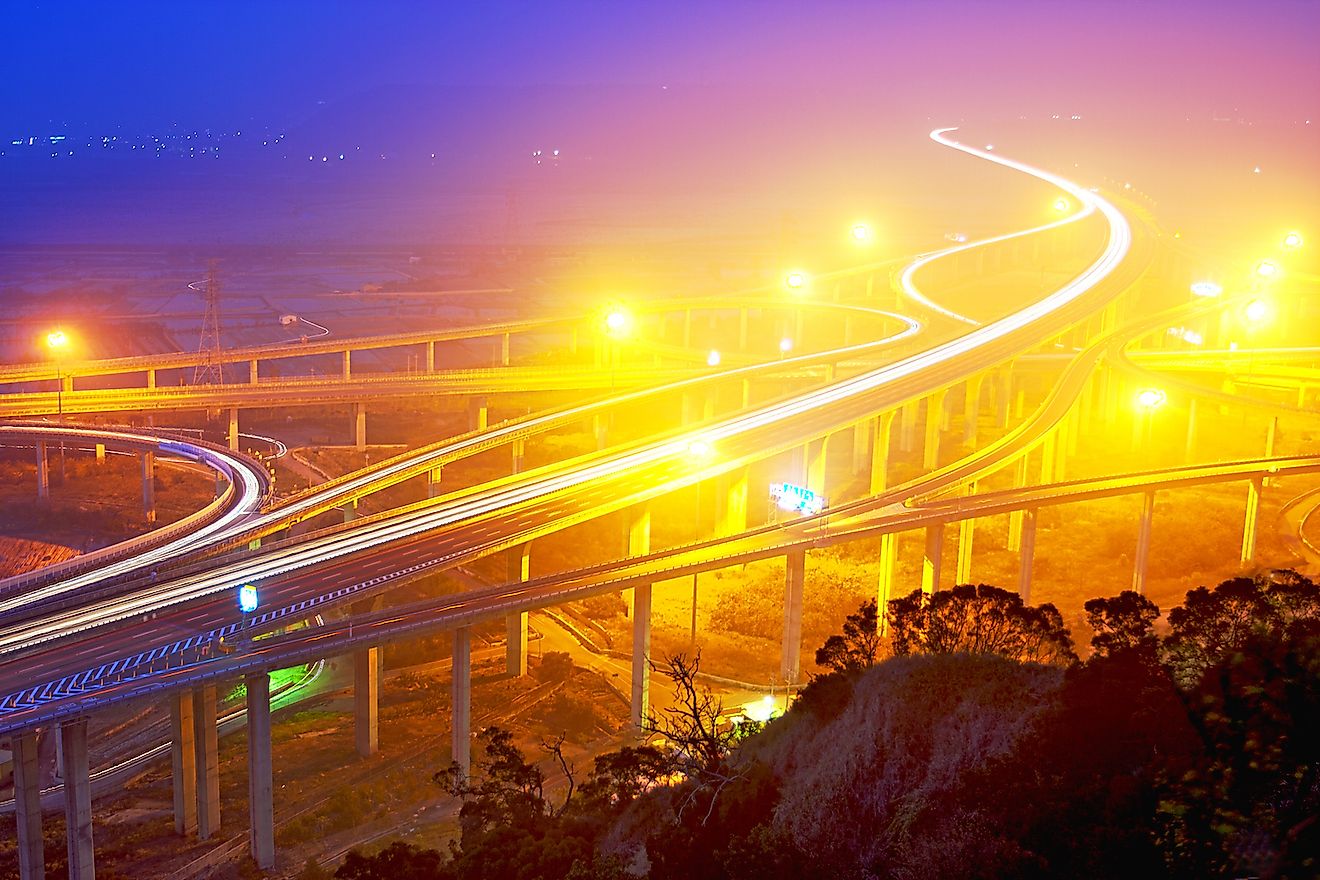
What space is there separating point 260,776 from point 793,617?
21.3 metres

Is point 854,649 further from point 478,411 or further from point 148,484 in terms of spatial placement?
point 478,411

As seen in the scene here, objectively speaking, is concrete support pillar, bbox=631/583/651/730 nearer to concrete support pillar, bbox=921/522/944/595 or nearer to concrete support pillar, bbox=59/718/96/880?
concrete support pillar, bbox=921/522/944/595

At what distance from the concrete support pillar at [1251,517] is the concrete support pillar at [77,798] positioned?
4906cm

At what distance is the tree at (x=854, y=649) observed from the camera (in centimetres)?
3378

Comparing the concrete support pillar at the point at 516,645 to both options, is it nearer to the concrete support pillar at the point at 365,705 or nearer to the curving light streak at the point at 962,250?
the concrete support pillar at the point at 365,705

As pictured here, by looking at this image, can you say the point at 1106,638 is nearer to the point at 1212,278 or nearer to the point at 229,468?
the point at 229,468

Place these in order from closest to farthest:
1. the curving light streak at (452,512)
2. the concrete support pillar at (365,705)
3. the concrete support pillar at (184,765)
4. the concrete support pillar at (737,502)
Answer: the concrete support pillar at (184,765) → the curving light streak at (452,512) → the concrete support pillar at (365,705) → the concrete support pillar at (737,502)

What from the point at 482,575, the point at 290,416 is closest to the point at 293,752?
the point at 482,575

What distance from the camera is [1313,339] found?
389ft

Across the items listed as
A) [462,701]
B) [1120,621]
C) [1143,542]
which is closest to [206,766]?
[462,701]

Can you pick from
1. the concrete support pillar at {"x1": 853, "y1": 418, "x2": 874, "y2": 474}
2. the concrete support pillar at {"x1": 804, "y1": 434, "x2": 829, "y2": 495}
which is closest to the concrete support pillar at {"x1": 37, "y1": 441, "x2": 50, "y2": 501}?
the concrete support pillar at {"x1": 804, "y1": 434, "x2": 829, "y2": 495}

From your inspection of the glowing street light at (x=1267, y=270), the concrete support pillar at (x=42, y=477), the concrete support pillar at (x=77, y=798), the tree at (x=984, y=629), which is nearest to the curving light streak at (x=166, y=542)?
the concrete support pillar at (x=42, y=477)

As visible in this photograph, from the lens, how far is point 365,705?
4131 centimetres

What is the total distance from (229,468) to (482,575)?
13482 mm
